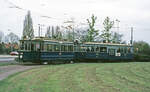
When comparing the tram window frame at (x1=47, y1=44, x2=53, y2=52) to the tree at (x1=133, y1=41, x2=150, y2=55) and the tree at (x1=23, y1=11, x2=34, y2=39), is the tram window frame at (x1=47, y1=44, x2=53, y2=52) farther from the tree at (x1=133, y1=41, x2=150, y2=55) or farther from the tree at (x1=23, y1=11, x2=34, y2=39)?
the tree at (x1=23, y1=11, x2=34, y2=39)

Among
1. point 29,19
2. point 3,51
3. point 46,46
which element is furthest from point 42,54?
point 3,51

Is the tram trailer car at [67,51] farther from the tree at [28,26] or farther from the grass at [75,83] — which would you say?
the tree at [28,26]

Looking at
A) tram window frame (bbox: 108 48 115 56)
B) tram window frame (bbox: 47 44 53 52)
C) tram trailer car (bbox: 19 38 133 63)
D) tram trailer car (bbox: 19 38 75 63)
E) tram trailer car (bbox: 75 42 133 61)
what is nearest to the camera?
tram trailer car (bbox: 19 38 75 63)

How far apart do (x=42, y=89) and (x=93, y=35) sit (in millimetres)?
41114

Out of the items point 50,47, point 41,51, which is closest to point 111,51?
point 50,47

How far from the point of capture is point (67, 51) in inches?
1128

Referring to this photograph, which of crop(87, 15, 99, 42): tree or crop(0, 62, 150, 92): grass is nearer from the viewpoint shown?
crop(0, 62, 150, 92): grass

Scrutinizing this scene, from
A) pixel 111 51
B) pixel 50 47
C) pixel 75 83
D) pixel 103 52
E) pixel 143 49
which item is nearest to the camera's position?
pixel 75 83

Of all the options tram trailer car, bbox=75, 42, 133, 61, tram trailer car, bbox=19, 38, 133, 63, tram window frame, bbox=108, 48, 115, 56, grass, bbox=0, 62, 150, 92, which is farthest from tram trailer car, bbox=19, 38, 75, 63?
grass, bbox=0, 62, 150, 92

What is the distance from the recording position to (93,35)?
50.0 metres

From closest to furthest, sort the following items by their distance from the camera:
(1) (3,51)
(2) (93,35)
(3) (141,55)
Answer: (3) (141,55), (2) (93,35), (1) (3,51)

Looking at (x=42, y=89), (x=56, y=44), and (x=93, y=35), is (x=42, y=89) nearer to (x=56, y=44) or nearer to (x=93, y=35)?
(x=56, y=44)

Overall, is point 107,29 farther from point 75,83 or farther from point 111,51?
point 75,83

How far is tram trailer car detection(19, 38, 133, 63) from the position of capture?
24.8m
